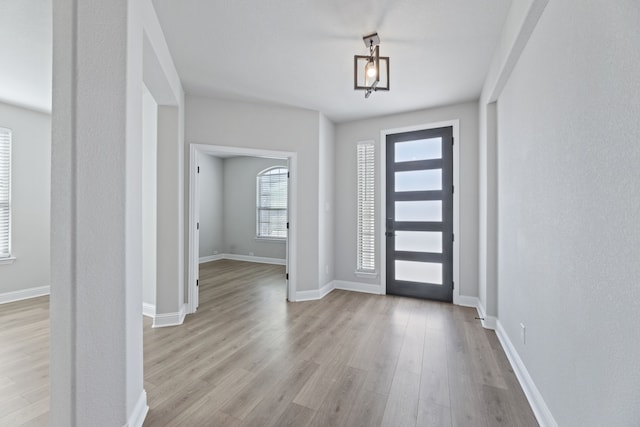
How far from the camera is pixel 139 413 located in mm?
1576

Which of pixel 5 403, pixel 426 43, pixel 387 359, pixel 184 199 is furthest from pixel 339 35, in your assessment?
pixel 5 403

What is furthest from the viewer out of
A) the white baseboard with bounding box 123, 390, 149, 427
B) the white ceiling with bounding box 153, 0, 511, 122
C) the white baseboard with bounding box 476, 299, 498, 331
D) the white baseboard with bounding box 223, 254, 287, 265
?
the white baseboard with bounding box 223, 254, 287, 265

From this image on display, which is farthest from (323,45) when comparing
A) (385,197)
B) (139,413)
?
(139,413)

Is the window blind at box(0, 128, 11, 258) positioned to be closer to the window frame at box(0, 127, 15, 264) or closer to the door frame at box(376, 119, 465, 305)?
the window frame at box(0, 127, 15, 264)

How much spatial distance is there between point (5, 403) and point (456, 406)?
301 cm

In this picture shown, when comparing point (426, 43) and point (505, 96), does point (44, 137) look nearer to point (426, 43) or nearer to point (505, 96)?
point (426, 43)

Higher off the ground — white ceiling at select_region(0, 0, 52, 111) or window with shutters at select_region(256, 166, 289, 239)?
white ceiling at select_region(0, 0, 52, 111)

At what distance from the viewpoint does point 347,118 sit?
4309 millimetres

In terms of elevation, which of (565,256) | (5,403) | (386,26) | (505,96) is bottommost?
(5,403)

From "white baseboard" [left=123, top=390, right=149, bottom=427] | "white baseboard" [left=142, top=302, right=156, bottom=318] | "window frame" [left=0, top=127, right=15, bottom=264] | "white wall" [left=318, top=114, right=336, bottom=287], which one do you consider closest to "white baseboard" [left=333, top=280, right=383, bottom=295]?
"white wall" [left=318, top=114, right=336, bottom=287]

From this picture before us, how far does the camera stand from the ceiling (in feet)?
6.57

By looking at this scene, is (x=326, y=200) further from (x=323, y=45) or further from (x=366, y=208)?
(x=323, y=45)

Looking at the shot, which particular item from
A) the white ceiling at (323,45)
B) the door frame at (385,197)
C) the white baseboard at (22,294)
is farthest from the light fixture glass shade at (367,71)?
the white baseboard at (22,294)

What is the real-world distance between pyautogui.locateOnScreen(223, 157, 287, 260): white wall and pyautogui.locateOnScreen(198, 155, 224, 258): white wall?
0.44 feet
